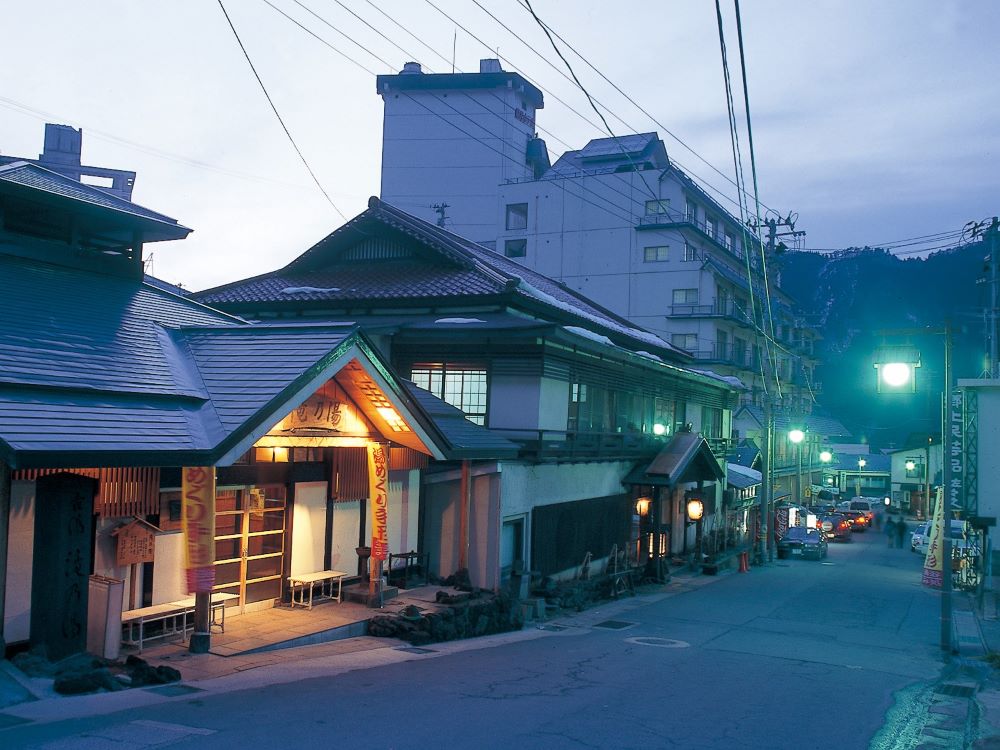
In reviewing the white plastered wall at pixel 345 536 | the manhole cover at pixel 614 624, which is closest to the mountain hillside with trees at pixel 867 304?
the manhole cover at pixel 614 624

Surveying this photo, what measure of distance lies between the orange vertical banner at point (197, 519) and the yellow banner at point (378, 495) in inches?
199

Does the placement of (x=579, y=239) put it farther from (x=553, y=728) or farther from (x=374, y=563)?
(x=553, y=728)

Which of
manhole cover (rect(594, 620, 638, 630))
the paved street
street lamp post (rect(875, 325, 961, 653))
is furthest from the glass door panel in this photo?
street lamp post (rect(875, 325, 961, 653))

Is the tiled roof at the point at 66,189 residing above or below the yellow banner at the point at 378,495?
above

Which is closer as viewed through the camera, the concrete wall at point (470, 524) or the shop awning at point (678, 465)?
the concrete wall at point (470, 524)

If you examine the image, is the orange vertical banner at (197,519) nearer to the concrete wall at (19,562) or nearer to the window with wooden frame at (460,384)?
the concrete wall at (19,562)

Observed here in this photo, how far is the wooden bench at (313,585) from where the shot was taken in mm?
16000

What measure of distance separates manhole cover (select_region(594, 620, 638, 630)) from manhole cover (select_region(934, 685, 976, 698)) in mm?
7495

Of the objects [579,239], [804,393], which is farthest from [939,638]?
[804,393]

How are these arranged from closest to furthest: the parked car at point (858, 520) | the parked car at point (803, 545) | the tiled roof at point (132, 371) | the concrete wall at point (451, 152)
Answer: the tiled roof at point (132, 371) < the parked car at point (803, 545) < the parked car at point (858, 520) < the concrete wall at point (451, 152)

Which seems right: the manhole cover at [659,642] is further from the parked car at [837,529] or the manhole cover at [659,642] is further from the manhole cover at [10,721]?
the parked car at [837,529]

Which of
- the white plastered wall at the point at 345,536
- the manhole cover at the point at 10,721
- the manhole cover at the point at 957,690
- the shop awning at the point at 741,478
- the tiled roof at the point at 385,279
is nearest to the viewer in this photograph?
the manhole cover at the point at 10,721

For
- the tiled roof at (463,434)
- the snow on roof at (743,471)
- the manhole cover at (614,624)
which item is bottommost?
the manhole cover at (614,624)

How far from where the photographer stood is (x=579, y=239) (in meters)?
58.7
